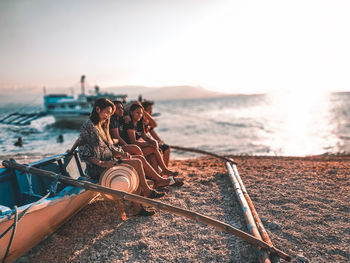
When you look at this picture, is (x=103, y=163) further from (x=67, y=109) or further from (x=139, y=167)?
(x=67, y=109)

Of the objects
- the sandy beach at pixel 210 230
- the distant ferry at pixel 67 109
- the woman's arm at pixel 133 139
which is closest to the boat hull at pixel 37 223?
the sandy beach at pixel 210 230

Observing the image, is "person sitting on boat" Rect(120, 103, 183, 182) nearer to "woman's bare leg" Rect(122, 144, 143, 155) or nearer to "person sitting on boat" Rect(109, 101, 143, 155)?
"person sitting on boat" Rect(109, 101, 143, 155)

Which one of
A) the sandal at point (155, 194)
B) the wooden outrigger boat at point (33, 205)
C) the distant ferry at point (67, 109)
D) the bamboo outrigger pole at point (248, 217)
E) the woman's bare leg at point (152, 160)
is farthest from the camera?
the distant ferry at point (67, 109)

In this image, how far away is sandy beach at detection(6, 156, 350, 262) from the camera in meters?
3.26

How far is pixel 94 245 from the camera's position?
3492mm

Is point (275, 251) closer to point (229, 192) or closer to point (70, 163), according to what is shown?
point (229, 192)

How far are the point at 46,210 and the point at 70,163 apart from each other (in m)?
1.96

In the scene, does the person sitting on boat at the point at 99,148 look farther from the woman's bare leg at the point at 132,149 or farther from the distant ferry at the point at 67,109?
the distant ferry at the point at 67,109

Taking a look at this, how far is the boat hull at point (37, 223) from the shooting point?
2.95 meters

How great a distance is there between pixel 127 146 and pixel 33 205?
7.02 feet

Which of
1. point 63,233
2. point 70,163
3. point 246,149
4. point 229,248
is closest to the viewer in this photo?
point 229,248

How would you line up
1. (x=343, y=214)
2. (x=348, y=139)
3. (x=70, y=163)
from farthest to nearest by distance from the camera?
(x=348, y=139) → (x=70, y=163) → (x=343, y=214)

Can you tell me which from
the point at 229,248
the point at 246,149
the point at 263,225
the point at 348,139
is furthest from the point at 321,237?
the point at 348,139

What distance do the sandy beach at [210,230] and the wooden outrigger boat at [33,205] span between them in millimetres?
313
